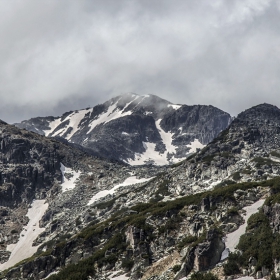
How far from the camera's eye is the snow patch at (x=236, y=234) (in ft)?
166

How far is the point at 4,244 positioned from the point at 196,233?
374 ft

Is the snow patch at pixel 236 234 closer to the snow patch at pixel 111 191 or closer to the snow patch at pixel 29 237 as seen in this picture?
the snow patch at pixel 29 237

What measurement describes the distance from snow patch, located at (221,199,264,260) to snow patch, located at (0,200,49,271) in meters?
95.3

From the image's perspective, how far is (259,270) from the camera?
42.5 meters

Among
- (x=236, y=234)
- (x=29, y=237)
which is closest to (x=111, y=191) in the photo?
(x=29, y=237)

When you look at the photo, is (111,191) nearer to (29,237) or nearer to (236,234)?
(29,237)

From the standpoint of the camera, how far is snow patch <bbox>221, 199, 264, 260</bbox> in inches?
1989

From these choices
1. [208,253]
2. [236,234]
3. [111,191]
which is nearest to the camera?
[208,253]

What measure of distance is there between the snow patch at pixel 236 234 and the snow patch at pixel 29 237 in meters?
95.3

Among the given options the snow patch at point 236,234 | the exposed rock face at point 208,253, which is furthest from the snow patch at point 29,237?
the exposed rock face at point 208,253

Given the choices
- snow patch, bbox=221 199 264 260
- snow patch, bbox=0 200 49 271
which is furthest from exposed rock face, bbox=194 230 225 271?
snow patch, bbox=0 200 49 271

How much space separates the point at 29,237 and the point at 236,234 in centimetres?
12018

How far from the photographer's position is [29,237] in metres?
156

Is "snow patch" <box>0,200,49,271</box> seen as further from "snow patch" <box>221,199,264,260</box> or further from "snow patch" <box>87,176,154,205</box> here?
"snow patch" <box>221,199,264,260</box>
